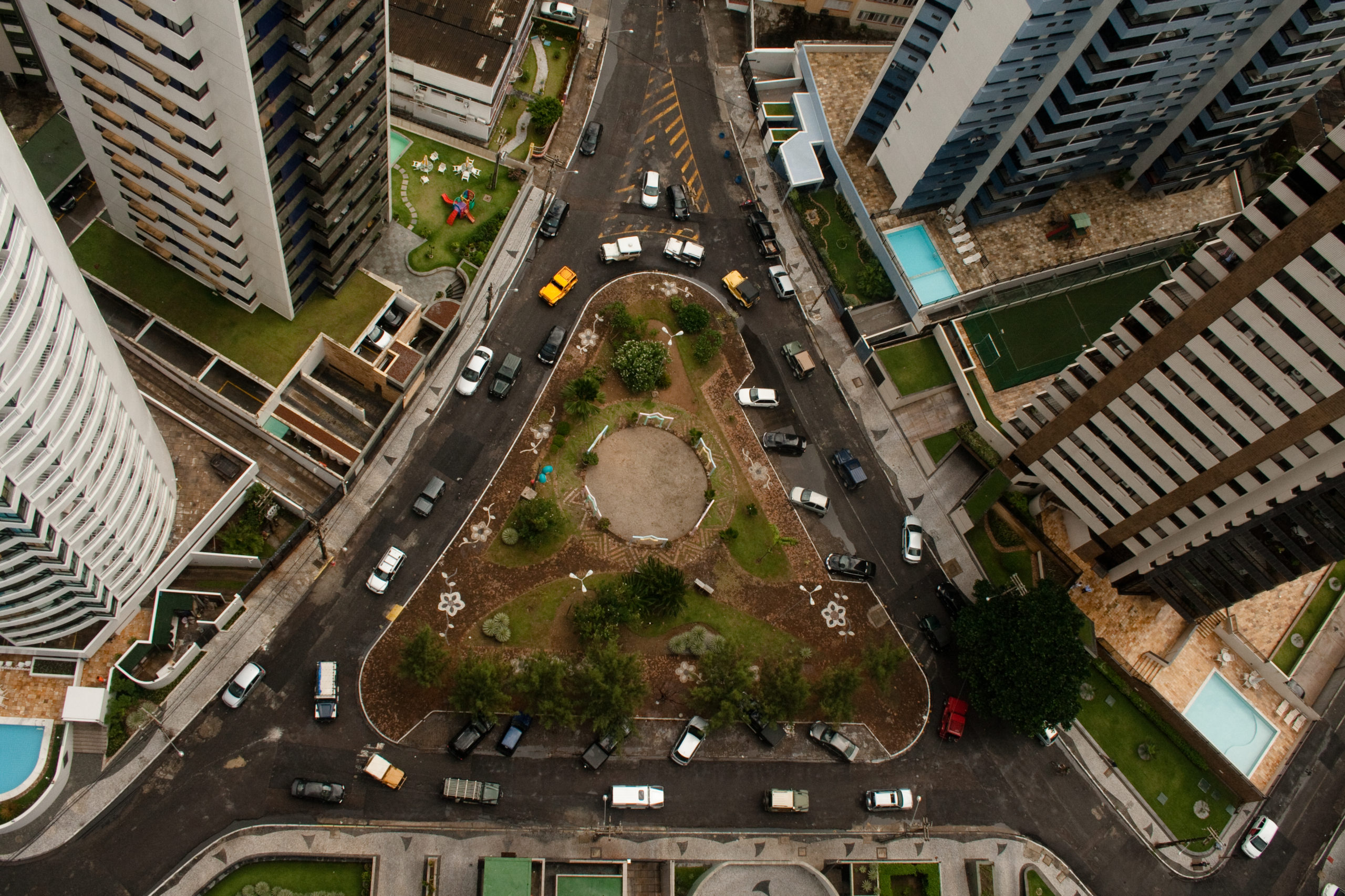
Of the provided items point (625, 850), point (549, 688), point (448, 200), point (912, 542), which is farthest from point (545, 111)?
point (625, 850)

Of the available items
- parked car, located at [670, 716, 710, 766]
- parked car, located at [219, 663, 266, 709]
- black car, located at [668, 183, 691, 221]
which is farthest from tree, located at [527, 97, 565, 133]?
parked car, located at [670, 716, 710, 766]

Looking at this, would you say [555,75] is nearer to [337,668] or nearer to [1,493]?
[337,668]

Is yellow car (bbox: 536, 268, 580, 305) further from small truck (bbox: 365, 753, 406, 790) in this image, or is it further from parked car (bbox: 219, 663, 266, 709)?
small truck (bbox: 365, 753, 406, 790)

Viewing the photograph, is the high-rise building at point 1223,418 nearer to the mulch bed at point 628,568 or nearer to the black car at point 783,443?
the black car at point 783,443

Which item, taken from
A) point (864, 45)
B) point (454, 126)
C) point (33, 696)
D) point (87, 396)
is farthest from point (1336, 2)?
point (33, 696)

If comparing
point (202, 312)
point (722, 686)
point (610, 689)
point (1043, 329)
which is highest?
point (1043, 329)

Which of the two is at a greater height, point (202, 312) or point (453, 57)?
point (453, 57)

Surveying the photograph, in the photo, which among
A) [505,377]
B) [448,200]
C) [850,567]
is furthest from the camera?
[448,200]

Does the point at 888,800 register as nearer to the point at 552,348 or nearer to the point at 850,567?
the point at 850,567
